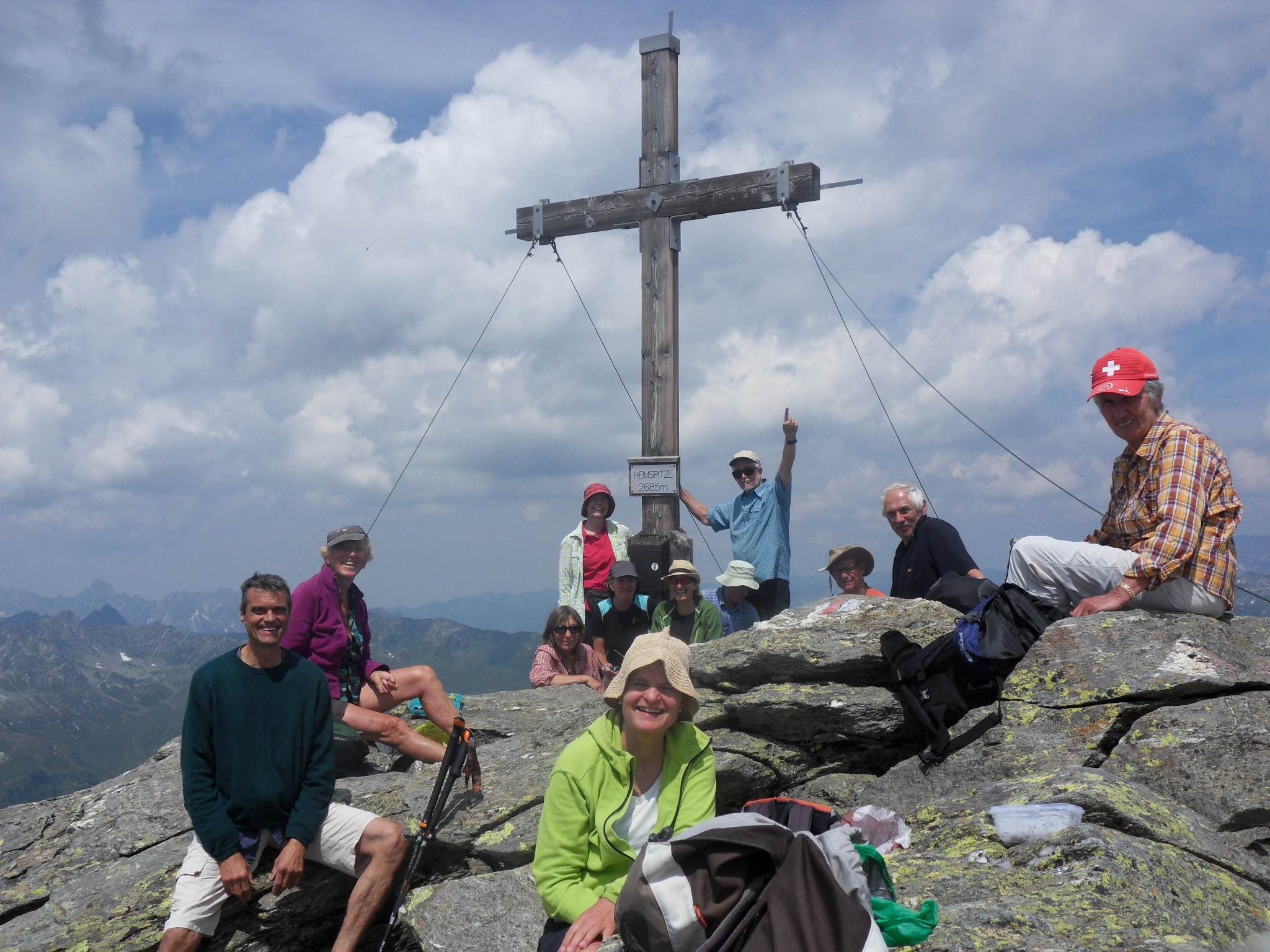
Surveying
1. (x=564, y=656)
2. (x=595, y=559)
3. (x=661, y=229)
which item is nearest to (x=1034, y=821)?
(x=564, y=656)

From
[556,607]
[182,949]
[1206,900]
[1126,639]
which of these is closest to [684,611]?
[556,607]

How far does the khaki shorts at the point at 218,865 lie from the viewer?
5477 millimetres

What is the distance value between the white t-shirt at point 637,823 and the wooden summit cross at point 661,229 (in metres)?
6.29

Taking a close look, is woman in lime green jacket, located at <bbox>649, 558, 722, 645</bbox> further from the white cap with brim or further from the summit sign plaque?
the summit sign plaque

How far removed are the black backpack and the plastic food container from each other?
1868 mm

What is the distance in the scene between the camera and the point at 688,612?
9.62m

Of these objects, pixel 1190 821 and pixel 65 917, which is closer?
pixel 1190 821

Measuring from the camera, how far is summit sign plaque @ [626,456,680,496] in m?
11.0

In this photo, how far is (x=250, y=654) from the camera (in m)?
5.94

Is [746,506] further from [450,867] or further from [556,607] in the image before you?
[450,867]

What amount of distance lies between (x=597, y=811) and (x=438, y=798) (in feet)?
8.69

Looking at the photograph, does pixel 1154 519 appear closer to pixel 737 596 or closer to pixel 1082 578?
pixel 1082 578

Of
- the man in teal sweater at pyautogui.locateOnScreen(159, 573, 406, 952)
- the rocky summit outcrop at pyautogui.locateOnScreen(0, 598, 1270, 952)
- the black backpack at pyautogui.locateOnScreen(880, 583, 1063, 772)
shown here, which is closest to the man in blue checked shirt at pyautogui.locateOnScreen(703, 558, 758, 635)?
the rocky summit outcrop at pyautogui.locateOnScreen(0, 598, 1270, 952)

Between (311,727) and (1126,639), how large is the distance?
5611 millimetres
